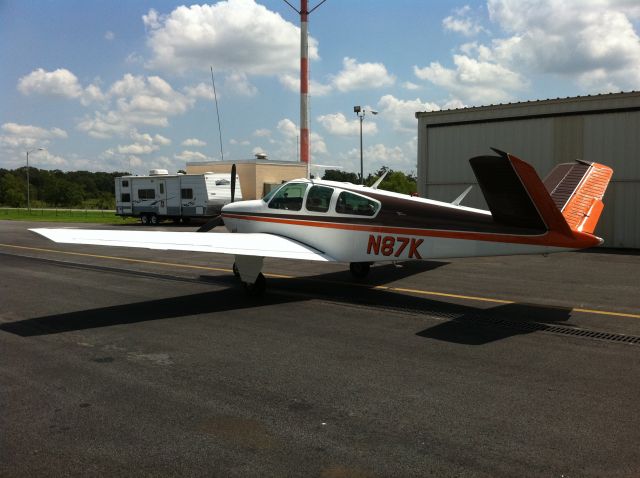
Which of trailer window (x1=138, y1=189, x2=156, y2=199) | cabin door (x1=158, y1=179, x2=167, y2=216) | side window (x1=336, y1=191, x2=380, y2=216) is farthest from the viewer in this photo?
trailer window (x1=138, y1=189, x2=156, y2=199)

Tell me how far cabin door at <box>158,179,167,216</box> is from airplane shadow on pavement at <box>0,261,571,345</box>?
2552cm

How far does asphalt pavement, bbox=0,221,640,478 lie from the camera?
3965 millimetres

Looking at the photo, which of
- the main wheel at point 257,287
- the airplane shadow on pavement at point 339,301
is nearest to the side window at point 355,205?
the airplane shadow on pavement at point 339,301

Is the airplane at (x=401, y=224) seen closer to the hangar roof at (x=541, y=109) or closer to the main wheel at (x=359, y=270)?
the main wheel at (x=359, y=270)

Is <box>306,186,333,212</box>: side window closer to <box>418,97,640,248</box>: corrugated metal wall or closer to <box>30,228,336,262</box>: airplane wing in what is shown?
<box>30,228,336,262</box>: airplane wing

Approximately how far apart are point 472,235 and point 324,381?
14.2 ft

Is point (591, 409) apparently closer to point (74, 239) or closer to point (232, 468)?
point (232, 468)

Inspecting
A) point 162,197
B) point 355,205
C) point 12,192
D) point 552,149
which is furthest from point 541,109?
point 12,192

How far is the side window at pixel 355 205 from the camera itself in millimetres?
9938

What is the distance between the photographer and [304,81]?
51.3m

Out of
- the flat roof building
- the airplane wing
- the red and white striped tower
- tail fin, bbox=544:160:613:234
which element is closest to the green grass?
the flat roof building

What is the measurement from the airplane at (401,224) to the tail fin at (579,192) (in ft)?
0.06

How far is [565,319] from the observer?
27.0ft

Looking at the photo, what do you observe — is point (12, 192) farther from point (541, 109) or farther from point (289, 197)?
point (289, 197)
